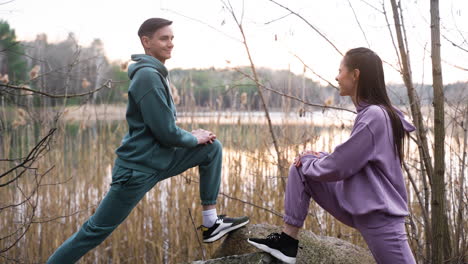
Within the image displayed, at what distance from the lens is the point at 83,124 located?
381 cm

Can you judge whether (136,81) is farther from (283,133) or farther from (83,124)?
(83,124)

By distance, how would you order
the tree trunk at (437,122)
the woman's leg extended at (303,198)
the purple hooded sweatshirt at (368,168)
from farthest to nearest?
1. the tree trunk at (437,122)
2. the woman's leg extended at (303,198)
3. the purple hooded sweatshirt at (368,168)

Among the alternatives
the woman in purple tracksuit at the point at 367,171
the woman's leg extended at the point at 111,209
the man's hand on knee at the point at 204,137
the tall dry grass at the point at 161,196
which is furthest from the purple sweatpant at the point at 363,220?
Answer: the tall dry grass at the point at 161,196

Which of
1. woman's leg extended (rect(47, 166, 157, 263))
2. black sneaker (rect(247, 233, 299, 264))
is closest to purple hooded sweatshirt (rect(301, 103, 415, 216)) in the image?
black sneaker (rect(247, 233, 299, 264))

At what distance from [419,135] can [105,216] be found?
5.05 feet

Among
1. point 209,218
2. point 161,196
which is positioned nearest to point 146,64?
point 209,218

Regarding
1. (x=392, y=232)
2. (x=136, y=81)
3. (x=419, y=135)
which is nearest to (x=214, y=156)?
(x=136, y=81)

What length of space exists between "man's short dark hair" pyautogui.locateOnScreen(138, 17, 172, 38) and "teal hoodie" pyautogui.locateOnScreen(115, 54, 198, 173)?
95 mm

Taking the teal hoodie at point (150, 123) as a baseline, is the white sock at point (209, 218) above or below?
below

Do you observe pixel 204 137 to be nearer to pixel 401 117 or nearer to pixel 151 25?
pixel 151 25

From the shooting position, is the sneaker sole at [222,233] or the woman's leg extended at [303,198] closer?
the woman's leg extended at [303,198]

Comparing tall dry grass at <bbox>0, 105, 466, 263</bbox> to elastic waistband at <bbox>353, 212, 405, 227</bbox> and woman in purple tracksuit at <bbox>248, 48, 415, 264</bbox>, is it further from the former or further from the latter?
elastic waistband at <bbox>353, 212, 405, 227</bbox>

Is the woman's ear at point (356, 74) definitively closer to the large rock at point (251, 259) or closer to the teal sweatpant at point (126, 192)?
the teal sweatpant at point (126, 192)

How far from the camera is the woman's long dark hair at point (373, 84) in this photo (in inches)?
68.6
